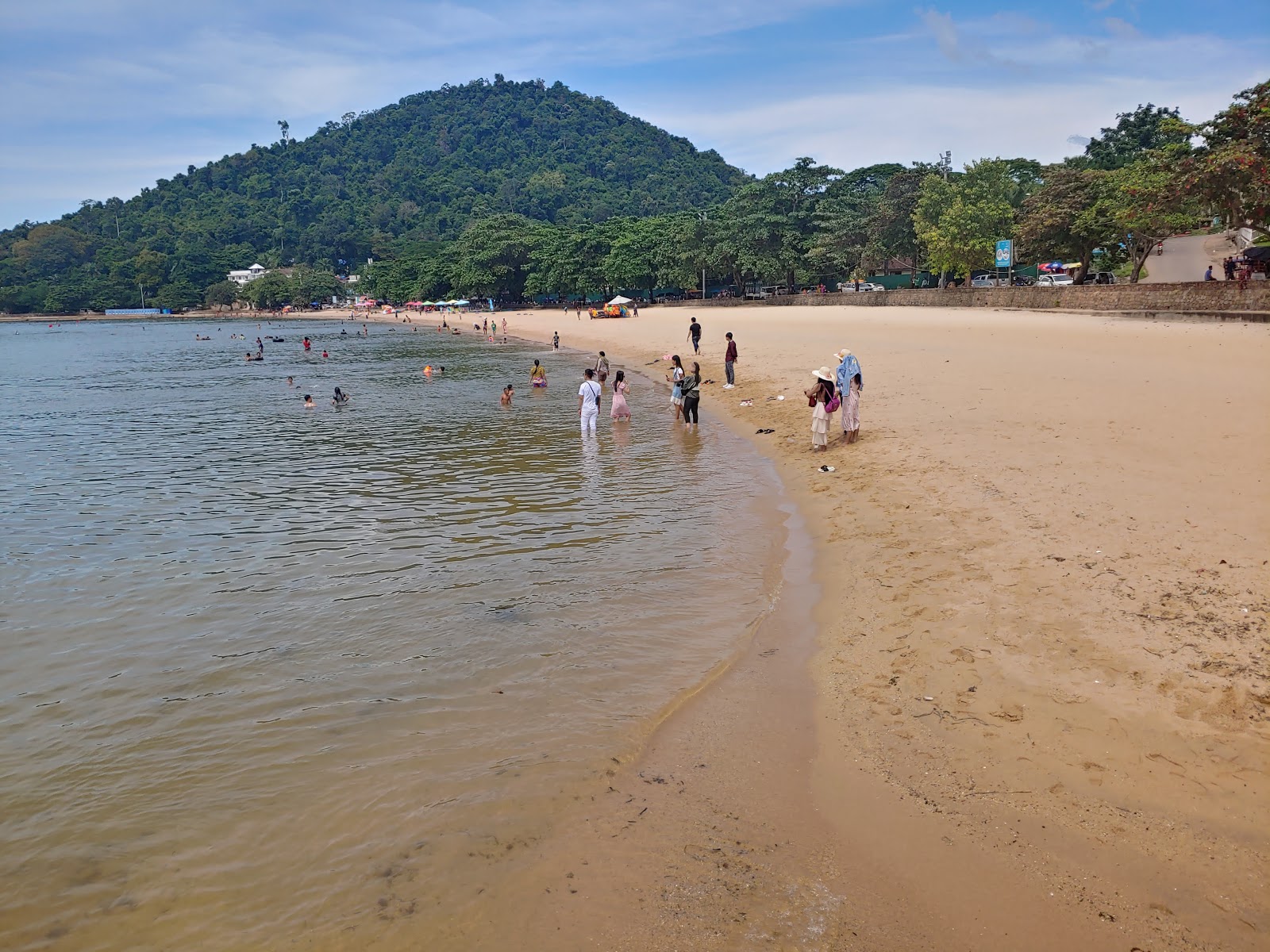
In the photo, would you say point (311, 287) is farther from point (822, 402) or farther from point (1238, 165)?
point (822, 402)

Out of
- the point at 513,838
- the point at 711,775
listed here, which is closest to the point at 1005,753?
the point at 711,775

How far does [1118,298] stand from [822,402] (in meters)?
27.8

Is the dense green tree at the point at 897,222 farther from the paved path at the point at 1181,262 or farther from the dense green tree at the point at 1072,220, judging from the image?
the paved path at the point at 1181,262

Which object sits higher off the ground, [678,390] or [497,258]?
[497,258]

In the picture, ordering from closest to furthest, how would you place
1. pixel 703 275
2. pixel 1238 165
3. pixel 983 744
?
pixel 983 744 < pixel 1238 165 < pixel 703 275

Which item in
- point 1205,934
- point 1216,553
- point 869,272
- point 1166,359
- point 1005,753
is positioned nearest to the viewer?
point 1205,934

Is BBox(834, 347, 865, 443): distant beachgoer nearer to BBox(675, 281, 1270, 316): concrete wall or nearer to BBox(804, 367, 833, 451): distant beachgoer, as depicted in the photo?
BBox(804, 367, 833, 451): distant beachgoer

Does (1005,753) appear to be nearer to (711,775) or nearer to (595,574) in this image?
(711,775)

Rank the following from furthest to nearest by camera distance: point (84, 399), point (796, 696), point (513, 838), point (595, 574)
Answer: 1. point (84, 399)
2. point (595, 574)
3. point (796, 696)
4. point (513, 838)

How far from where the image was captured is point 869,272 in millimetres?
69312

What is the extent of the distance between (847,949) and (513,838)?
2091 millimetres

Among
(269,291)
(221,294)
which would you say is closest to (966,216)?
(269,291)

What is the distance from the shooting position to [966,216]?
178 ft

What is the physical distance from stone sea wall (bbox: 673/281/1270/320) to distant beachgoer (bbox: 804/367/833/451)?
21189 millimetres
